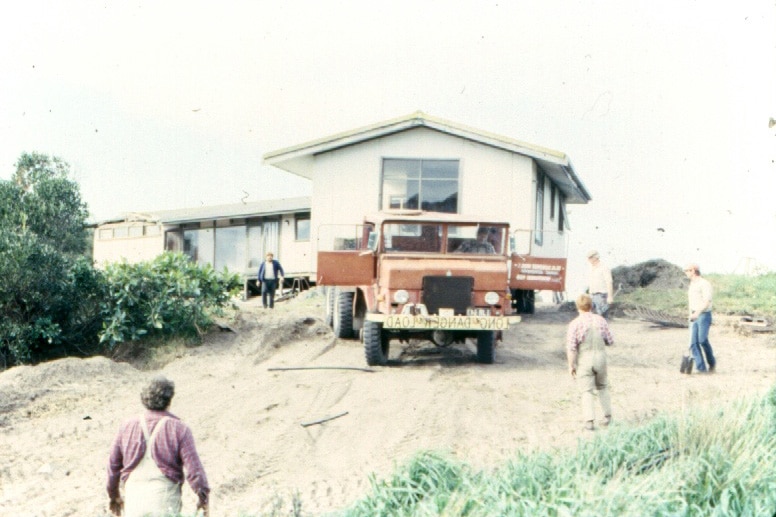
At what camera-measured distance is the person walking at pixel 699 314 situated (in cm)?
1194

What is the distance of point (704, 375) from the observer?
12367 mm

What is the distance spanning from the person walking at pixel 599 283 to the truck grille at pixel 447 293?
3.27 metres

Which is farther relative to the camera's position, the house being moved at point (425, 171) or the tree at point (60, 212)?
the tree at point (60, 212)

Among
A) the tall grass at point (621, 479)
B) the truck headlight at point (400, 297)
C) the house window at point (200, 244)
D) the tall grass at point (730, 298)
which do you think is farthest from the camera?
the house window at point (200, 244)

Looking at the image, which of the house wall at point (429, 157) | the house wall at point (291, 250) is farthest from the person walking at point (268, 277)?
the house wall at point (291, 250)

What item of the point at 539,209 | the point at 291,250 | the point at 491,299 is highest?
the point at 539,209

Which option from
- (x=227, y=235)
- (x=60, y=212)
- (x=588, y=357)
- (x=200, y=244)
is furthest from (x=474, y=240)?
(x=60, y=212)

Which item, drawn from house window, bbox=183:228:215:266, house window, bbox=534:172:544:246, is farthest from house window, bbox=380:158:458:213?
house window, bbox=183:228:215:266

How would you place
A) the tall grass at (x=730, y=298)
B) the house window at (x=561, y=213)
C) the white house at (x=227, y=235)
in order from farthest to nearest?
the white house at (x=227, y=235) < the house window at (x=561, y=213) < the tall grass at (x=730, y=298)

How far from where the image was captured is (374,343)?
1209 cm

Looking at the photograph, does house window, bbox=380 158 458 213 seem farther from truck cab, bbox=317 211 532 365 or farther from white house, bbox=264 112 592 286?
truck cab, bbox=317 211 532 365

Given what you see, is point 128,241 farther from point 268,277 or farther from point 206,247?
point 268,277

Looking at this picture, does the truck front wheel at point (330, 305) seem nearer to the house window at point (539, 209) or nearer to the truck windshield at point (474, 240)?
the truck windshield at point (474, 240)

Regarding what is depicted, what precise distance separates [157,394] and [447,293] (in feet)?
23.1
